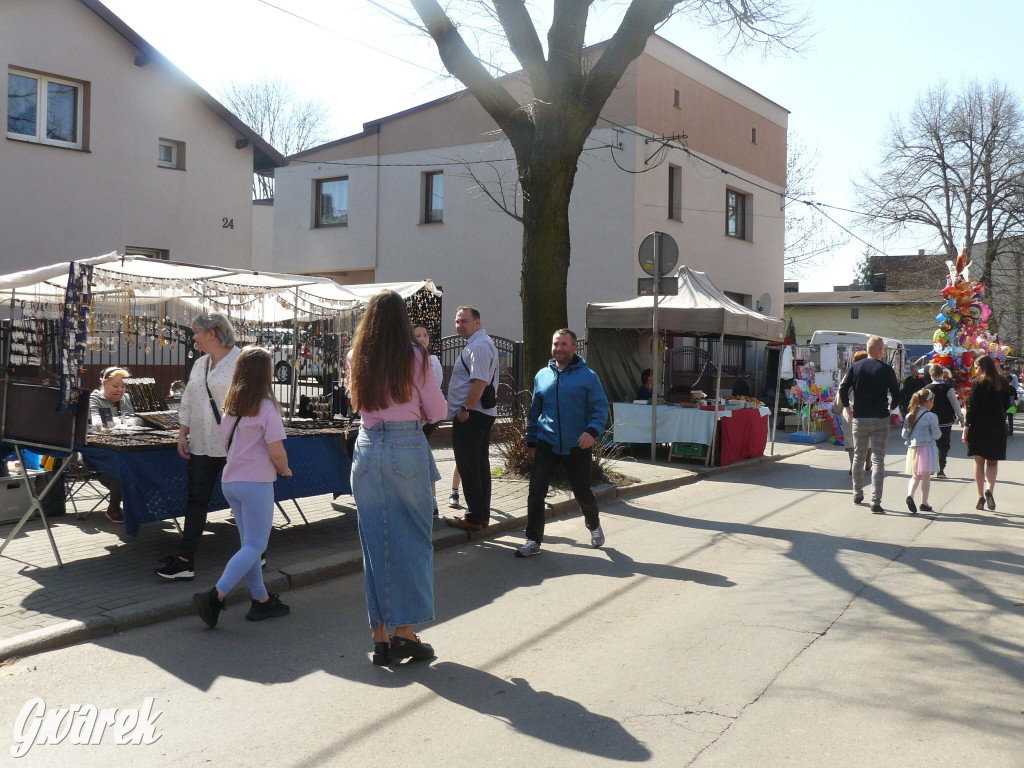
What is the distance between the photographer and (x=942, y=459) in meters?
14.4

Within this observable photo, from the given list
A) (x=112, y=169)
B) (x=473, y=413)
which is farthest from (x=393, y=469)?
(x=112, y=169)

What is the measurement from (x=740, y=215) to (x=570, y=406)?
69.6 feet

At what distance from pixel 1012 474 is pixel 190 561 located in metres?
12.8

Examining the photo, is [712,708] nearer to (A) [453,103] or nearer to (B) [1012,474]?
(B) [1012,474]

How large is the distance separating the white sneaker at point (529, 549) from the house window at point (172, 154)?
14496 millimetres

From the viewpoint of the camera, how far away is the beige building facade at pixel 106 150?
16.7 m

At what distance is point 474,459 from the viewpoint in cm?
843

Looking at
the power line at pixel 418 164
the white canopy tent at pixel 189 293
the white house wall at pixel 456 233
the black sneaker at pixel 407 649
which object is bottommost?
the black sneaker at pixel 407 649

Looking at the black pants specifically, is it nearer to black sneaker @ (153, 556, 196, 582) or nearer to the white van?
black sneaker @ (153, 556, 196, 582)

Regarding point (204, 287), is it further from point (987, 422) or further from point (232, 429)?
point (987, 422)

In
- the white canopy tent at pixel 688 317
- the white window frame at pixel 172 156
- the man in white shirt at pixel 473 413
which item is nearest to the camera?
the man in white shirt at pixel 473 413

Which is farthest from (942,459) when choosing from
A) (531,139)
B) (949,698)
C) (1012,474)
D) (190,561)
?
(190,561)

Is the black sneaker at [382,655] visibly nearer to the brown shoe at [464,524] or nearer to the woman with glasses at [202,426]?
the woman with glasses at [202,426]

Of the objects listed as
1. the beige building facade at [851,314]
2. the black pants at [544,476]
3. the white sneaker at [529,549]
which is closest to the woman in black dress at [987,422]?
the black pants at [544,476]
